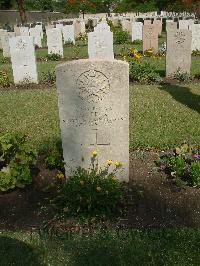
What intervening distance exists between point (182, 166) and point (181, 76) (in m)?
6.82

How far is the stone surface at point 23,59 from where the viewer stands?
1126 cm

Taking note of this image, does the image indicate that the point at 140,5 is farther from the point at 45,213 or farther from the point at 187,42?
the point at 45,213

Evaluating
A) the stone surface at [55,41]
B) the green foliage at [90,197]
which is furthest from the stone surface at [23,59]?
the green foliage at [90,197]

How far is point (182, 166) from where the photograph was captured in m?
5.07

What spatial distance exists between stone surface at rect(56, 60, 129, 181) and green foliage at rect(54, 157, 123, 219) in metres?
0.29

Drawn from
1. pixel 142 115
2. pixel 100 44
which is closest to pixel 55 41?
pixel 100 44

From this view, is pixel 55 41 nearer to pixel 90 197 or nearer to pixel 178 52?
pixel 178 52

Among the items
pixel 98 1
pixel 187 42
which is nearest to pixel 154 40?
pixel 187 42

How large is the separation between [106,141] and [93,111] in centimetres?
43

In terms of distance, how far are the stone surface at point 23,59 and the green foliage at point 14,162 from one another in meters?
6.84

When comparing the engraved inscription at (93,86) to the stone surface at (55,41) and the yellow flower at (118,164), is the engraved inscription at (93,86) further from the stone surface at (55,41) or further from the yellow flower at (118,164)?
the stone surface at (55,41)

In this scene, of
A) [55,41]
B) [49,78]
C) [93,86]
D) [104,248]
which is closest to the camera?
[104,248]

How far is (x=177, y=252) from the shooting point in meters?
3.68

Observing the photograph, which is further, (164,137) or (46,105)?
(46,105)
